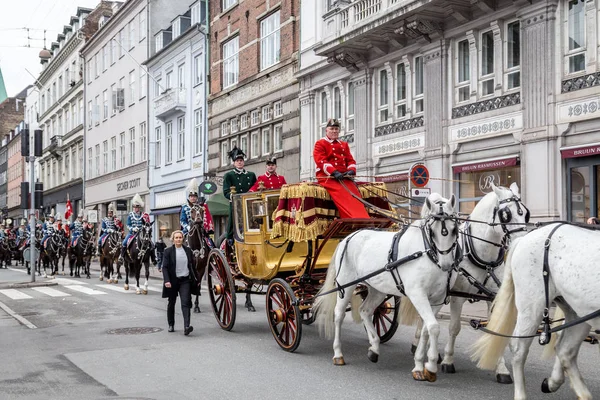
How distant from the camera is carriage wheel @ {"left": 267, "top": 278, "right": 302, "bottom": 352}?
8.66m

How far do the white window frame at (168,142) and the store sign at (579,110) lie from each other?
25.8 meters

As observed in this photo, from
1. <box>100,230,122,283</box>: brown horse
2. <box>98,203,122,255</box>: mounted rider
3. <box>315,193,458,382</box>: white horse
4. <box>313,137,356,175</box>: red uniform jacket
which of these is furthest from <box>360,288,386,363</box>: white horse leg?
<box>98,203,122,255</box>: mounted rider

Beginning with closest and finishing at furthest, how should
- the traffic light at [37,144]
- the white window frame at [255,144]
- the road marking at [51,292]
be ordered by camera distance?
the road marking at [51,292], the traffic light at [37,144], the white window frame at [255,144]

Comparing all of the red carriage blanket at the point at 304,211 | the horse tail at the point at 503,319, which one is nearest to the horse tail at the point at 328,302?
the red carriage blanket at the point at 304,211

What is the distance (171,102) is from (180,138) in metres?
2.03

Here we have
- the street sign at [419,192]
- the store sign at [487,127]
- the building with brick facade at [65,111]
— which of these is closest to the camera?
the street sign at [419,192]

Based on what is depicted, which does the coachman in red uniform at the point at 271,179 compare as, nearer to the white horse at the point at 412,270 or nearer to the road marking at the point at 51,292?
the white horse at the point at 412,270

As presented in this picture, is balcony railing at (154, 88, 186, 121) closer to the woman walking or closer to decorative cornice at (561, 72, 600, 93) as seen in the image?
decorative cornice at (561, 72, 600, 93)

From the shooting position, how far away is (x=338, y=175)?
9000 mm

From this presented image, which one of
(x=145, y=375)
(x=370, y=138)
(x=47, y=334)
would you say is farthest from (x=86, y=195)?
(x=145, y=375)

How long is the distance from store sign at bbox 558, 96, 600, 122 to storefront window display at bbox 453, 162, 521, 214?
5.84ft

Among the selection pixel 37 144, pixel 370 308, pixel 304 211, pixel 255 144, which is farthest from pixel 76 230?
pixel 370 308

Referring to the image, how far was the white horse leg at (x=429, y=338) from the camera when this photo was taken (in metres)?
6.80

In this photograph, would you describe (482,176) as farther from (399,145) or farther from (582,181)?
(399,145)
